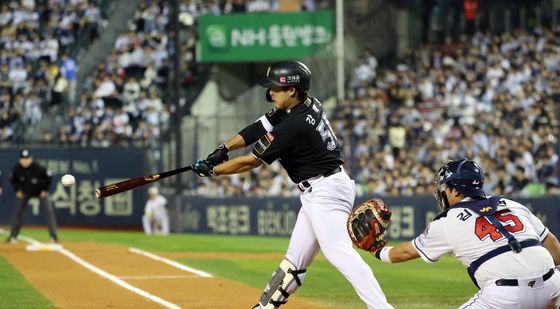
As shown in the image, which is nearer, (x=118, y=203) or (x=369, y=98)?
(x=369, y=98)

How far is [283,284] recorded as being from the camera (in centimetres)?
917

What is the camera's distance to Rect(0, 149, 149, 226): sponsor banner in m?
28.6

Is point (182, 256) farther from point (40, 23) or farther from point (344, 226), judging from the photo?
point (40, 23)

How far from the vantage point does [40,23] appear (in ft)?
113

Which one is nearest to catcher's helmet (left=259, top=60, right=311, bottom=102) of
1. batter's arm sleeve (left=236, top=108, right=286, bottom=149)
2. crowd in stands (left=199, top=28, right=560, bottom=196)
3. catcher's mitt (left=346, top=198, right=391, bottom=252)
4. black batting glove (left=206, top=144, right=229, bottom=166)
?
batter's arm sleeve (left=236, top=108, right=286, bottom=149)

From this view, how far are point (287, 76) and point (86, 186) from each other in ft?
67.5

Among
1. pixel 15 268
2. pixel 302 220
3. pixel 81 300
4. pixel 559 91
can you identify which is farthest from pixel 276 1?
pixel 302 220

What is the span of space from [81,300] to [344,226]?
4352 millimetres

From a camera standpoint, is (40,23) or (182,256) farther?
(40,23)

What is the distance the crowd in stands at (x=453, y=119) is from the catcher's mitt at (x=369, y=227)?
14516mm

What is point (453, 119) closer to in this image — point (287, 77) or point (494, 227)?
point (287, 77)

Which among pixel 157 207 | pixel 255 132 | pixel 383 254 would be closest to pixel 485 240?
pixel 383 254

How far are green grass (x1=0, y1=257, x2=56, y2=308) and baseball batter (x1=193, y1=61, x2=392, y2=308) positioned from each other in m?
3.52

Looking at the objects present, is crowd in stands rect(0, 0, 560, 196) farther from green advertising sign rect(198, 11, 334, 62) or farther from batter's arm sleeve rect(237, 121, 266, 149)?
batter's arm sleeve rect(237, 121, 266, 149)
